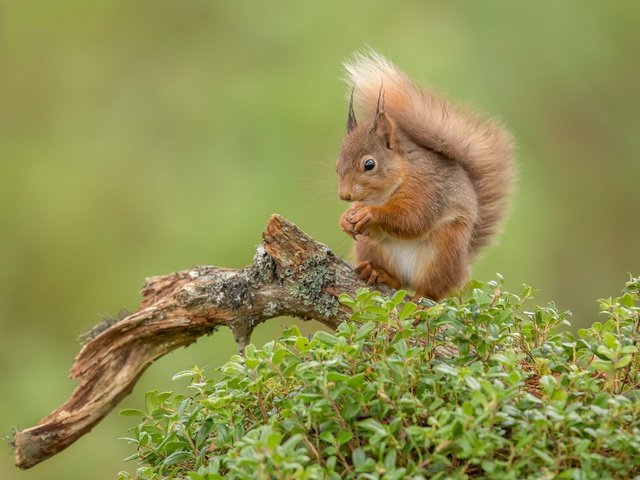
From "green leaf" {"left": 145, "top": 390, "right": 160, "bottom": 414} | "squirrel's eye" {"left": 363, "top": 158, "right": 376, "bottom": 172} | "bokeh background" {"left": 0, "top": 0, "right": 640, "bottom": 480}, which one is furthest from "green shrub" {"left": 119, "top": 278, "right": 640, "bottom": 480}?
"bokeh background" {"left": 0, "top": 0, "right": 640, "bottom": 480}

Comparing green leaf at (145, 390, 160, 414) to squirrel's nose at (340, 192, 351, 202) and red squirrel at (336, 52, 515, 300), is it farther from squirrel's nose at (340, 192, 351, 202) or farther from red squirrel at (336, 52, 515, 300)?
squirrel's nose at (340, 192, 351, 202)

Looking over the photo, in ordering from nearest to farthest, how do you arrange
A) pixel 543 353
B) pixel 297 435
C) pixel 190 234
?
pixel 297 435 → pixel 543 353 → pixel 190 234

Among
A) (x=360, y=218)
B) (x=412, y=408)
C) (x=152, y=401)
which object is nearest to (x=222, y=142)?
(x=360, y=218)

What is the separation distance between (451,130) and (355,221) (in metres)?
0.38

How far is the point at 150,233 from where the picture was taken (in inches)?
139

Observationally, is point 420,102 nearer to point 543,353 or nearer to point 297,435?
point 543,353

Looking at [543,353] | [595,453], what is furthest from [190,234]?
[595,453]

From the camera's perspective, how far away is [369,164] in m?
2.31

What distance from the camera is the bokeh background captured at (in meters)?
3.45

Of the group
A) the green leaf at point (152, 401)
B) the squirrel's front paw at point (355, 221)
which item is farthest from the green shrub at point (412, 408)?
the squirrel's front paw at point (355, 221)

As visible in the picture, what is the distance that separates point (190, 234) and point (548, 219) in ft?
4.32

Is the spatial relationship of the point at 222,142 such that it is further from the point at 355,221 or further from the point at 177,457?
the point at 177,457

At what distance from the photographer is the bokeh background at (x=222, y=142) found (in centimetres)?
345

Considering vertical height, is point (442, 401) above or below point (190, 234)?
below
